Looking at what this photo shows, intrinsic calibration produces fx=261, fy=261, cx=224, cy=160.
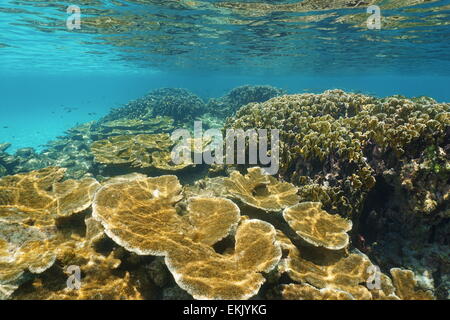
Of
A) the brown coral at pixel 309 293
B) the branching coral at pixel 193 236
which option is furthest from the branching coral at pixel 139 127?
the brown coral at pixel 309 293

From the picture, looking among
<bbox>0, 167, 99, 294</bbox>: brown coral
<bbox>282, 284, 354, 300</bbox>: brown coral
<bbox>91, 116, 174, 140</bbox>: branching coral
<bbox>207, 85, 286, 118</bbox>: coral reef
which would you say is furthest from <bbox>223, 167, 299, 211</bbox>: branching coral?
<bbox>207, 85, 286, 118</bbox>: coral reef

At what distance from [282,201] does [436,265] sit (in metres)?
2.81

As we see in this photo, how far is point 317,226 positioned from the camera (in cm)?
432

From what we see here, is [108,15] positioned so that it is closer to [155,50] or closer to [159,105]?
[159,105]

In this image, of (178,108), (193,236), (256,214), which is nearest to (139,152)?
(256,214)

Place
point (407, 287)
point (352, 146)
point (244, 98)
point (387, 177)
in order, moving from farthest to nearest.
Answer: point (244, 98) → point (352, 146) → point (387, 177) → point (407, 287)

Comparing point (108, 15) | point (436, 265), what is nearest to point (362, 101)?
point (436, 265)

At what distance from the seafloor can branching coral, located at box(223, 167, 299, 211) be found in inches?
1.2

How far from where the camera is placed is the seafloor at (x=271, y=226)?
3189mm

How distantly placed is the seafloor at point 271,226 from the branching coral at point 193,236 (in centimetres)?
2

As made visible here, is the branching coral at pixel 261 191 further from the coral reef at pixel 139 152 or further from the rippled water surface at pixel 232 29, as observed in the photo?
the rippled water surface at pixel 232 29

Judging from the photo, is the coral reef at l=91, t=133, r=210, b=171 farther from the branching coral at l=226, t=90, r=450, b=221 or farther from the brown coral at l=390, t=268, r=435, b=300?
the brown coral at l=390, t=268, r=435, b=300

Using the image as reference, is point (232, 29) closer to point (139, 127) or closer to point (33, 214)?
point (139, 127)

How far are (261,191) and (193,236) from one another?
2123 millimetres
